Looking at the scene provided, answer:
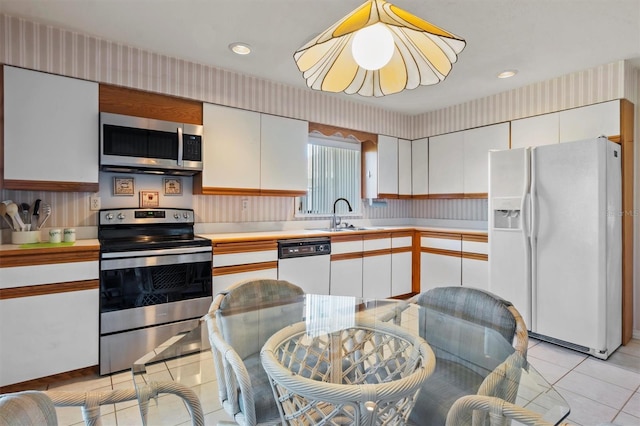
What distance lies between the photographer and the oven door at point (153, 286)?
238cm

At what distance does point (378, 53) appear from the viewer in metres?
1.32

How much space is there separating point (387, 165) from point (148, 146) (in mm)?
2932

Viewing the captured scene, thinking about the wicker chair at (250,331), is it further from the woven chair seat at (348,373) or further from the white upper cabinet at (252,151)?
the white upper cabinet at (252,151)

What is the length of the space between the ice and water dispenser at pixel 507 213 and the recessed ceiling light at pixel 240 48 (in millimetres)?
2672

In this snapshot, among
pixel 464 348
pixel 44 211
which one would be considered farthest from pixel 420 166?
pixel 44 211

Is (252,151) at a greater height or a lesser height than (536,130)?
lesser

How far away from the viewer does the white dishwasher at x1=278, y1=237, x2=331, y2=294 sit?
10.6 ft

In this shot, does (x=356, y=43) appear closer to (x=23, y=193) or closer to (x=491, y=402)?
(x=491, y=402)

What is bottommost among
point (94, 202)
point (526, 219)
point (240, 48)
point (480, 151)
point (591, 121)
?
point (526, 219)

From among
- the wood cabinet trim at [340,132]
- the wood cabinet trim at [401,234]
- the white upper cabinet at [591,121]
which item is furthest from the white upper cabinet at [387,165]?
the white upper cabinet at [591,121]

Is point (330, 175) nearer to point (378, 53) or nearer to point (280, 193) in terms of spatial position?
point (280, 193)

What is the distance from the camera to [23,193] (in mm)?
2500

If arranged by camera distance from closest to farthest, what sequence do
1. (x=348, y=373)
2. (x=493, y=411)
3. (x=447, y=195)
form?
(x=493, y=411)
(x=348, y=373)
(x=447, y=195)

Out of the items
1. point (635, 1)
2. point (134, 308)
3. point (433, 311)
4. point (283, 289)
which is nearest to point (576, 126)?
point (635, 1)
